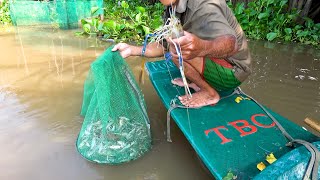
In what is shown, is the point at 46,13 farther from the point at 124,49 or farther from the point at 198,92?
the point at 198,92

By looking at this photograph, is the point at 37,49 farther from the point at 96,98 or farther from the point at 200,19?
the point at 200,19

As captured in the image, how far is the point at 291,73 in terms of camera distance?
4441 millimetres

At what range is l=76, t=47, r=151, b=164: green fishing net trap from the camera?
2334mm

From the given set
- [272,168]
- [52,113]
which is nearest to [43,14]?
[52,113]

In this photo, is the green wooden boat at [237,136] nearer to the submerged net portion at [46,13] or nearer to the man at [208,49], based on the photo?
the man at [208,49]

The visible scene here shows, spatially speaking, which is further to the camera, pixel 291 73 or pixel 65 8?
pixel 65 8

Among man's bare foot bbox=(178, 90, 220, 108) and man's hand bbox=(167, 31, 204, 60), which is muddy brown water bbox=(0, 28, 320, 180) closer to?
man's bare foot bbox=(178, 90, 220, 108)

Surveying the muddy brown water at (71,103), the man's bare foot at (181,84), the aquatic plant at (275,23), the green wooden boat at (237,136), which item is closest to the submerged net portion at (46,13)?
the muddy brown water at (71,103)

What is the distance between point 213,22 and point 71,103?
209 centimetres

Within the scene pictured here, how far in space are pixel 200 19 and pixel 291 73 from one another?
276 cm

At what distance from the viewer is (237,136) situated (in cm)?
223

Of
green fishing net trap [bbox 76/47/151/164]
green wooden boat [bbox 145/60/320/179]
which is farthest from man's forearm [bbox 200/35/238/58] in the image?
green fishing net trap [bbox 76/47/151/164]

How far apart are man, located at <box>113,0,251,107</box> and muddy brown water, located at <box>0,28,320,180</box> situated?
58cm

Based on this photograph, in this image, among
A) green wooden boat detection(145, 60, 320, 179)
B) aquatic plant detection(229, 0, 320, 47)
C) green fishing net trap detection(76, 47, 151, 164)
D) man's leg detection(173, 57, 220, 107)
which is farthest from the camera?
aquatic plant detection(229, 0, 320, 47)
